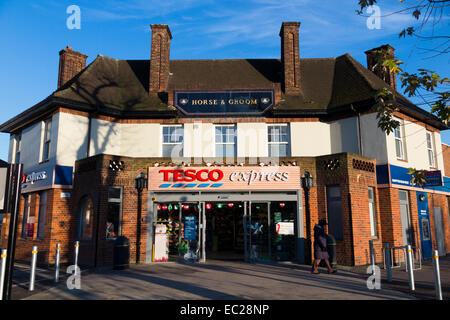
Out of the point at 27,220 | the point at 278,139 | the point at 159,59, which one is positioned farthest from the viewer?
the point at 159,59

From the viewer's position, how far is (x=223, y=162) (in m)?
15.1

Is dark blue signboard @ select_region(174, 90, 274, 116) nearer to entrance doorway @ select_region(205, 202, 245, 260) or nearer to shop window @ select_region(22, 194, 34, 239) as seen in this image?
entrance doorway @ select_region(205, 202, 245, 260)

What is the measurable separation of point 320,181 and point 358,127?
3633mm

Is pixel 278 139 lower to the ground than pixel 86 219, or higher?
higher

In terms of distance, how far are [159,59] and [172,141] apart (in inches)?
188

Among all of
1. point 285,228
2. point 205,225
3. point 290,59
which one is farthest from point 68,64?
point 285,228

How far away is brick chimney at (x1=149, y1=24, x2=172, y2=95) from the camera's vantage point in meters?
18.6

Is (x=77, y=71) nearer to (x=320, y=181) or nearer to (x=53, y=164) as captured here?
(x=53, y=164)

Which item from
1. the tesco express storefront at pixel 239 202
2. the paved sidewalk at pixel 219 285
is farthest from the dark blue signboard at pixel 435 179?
the paved sidewalk at pixel 219 285

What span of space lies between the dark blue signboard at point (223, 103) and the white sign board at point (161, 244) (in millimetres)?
5769

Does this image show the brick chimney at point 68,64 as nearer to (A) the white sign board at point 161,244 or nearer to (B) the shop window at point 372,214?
(A) the white sign board at point 161,244

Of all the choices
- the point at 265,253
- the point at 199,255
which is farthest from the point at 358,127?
the point at 199,255

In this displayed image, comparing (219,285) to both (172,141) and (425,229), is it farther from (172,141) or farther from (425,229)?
(425,229)

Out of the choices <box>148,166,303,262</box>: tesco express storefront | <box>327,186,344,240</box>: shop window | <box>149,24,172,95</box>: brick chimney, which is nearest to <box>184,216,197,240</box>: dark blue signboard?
<box>148,166,303,262</box>: tesco express storefront
